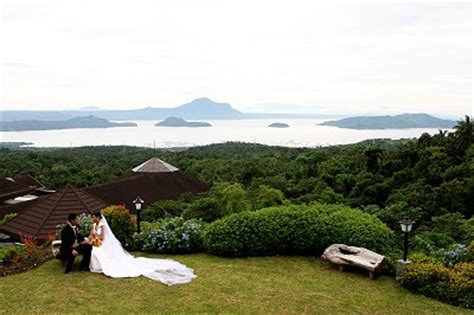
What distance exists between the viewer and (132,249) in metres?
10.6

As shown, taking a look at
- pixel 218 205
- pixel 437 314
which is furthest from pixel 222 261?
pixel 218 205

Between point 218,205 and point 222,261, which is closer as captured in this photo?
point 222,261

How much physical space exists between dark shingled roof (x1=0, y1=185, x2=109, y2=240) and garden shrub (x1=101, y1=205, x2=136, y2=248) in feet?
12.2

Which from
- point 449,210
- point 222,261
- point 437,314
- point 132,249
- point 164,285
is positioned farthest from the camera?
point 449,210

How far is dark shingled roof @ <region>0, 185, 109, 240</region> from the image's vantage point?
544 inches

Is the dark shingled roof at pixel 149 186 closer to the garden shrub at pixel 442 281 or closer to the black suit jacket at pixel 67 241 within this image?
the black suit jacket at pixel 67 241

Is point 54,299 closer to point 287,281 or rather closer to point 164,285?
point 164,285

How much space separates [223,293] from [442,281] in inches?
151

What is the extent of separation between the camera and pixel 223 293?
783cm

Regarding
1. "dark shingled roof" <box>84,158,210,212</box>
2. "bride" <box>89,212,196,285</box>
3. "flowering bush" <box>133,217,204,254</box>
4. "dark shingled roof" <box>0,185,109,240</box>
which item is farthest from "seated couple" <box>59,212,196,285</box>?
"dark shingled roof" <box>84,158,210,212</box>

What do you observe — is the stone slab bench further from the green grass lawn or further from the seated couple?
the seated couple

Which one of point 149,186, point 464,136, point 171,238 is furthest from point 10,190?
point 464,136

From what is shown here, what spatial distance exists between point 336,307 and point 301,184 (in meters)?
26.3

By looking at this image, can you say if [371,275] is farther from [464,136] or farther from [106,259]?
[464,136]
